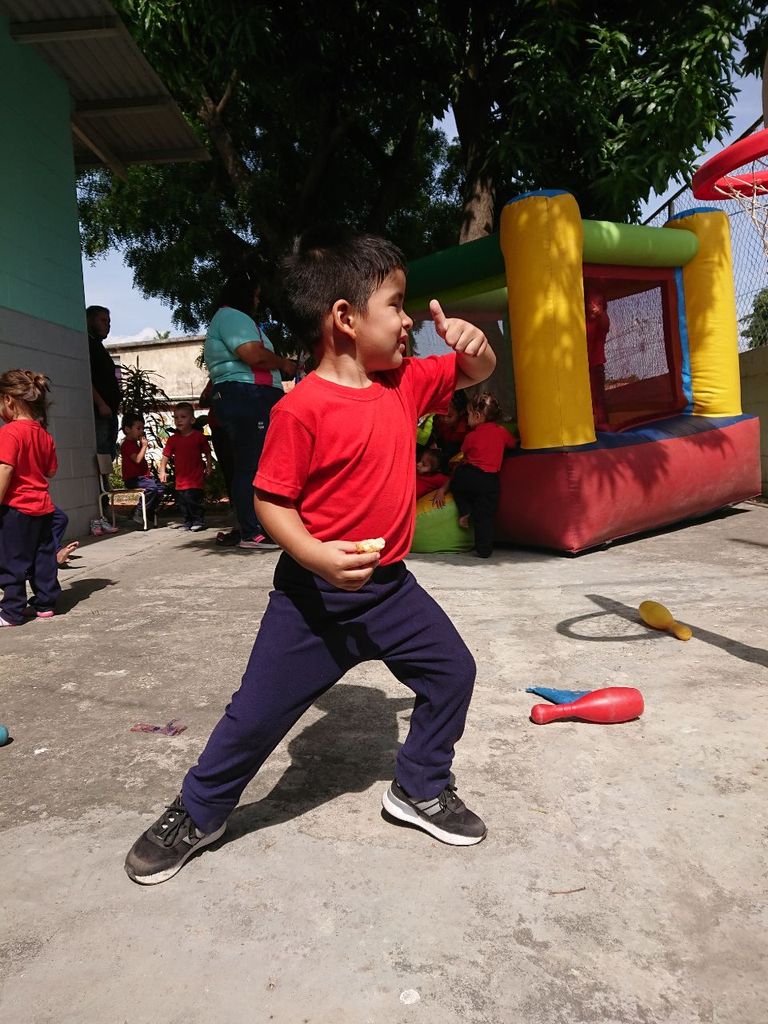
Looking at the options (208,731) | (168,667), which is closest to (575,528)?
(168,667)

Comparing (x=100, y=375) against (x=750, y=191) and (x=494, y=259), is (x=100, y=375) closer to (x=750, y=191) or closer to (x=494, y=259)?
(x=494, y=259)

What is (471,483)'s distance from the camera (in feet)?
20.4

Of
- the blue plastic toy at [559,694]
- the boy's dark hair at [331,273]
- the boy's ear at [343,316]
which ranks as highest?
the boy's dark hair at [331,273]

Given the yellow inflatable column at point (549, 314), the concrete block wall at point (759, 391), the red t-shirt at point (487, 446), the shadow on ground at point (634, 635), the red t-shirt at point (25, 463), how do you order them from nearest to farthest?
the shadow on ground at point (634, 635) → the red t-shirt at point (25, 463) → the yellow inflatable column at point (549, 314) → the red t-shirt at point (487, 446) → the concrete block wall at point (759, 391)

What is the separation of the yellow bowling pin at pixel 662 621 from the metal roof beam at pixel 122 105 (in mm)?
7554

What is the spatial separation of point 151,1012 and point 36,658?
2666mm

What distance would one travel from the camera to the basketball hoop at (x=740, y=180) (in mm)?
3506

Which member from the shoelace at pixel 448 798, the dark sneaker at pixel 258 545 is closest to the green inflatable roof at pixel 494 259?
the dark sneaker at pixel 258 545

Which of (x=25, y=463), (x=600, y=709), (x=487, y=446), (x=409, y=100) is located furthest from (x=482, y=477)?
(x=409, y=100)

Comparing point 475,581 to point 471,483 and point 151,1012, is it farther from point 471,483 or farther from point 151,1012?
point 151,1012

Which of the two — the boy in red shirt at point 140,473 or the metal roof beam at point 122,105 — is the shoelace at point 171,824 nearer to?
the boy in red shirt at point 140,473

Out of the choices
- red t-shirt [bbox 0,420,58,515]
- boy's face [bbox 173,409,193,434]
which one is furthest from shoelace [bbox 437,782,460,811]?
boy's face [bbox 173,409,193,434]

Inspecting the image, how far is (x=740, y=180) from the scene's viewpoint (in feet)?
13.4

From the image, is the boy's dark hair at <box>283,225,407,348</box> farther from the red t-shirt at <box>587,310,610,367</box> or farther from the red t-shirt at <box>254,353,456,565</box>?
the red t-shirt at <box>587,310,610,367</box>
